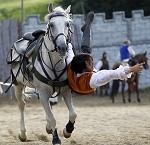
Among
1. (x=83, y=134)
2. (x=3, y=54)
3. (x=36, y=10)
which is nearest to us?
(x=83, y=134)

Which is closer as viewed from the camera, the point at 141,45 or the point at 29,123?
the point at 29,123

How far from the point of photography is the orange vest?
8.55m

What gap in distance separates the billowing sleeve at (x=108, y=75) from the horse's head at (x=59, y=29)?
0.61 m

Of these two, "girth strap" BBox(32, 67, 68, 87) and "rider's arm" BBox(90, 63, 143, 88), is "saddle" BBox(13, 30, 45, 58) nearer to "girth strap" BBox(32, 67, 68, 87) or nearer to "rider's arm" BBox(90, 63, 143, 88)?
"girth strap" BBox(32, 67, 68, 87)

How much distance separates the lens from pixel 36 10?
39938 millimetres

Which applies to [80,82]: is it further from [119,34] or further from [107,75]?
[119,34]

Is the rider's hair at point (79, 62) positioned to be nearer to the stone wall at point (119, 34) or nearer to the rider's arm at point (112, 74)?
the rider's arm at point (112, 74)

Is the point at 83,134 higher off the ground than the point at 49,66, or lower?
lower

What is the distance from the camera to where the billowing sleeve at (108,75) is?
802 cm

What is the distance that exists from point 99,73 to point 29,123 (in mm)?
5129

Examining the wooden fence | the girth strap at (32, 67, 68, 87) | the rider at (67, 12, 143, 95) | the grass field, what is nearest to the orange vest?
the rider at (67, 12, 143, 95)

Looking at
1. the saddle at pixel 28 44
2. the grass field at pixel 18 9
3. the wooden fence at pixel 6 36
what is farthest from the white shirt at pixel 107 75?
the grass field at pixel 18 9

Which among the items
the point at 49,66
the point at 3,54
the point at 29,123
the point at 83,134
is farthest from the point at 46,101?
the point at 3,54

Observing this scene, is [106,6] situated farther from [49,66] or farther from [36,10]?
[49,66]
